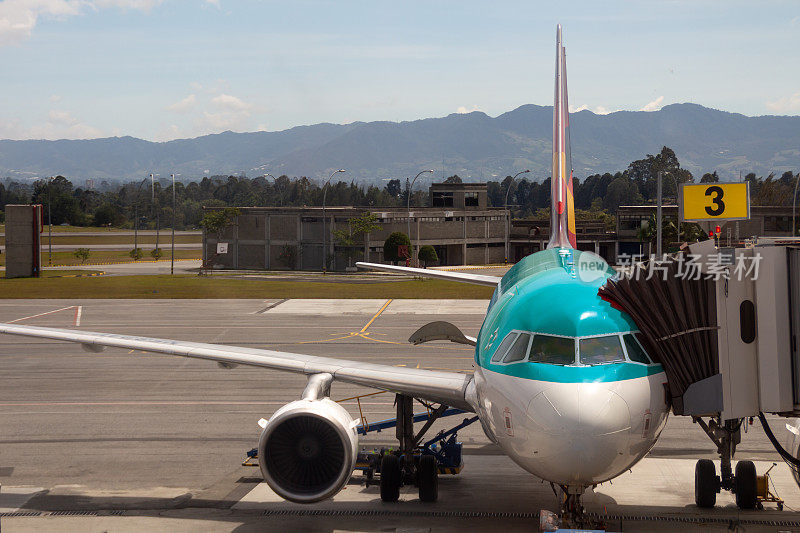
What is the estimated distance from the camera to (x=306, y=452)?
15219 millimetres

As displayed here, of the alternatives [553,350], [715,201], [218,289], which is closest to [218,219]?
[218,289]

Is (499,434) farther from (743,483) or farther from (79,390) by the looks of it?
(79,390)

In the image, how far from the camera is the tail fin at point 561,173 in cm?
2331

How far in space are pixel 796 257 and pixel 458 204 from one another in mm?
125574

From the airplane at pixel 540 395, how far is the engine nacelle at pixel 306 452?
2 centimetres

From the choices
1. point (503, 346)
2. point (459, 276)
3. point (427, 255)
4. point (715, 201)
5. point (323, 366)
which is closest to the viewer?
point (503, 346)

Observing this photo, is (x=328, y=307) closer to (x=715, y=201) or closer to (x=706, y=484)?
(x=715, y=201)

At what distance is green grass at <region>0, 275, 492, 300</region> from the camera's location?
220 feet

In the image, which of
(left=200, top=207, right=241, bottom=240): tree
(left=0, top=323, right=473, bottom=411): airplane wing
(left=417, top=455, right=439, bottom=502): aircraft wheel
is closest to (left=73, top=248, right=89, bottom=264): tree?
(left=200, top=207, right=241, bottom=240): tree

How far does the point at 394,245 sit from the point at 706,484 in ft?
288

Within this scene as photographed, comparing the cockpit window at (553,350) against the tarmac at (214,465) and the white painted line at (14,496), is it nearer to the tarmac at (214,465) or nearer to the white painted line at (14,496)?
the tarmac at (214,465)

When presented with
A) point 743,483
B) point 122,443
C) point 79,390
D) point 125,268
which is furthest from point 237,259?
point 743,483

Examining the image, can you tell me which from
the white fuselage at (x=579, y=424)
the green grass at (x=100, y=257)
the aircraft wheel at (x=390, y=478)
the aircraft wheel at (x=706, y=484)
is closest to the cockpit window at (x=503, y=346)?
the white fuselage at (x=579, y=424)

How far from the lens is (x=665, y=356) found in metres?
13.5
